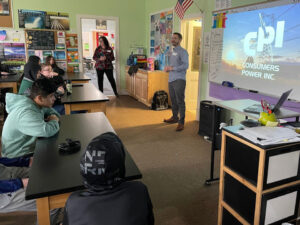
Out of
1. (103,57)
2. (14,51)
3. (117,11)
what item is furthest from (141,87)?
(14,51)

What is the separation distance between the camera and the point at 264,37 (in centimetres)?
A: 333

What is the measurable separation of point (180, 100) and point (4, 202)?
343 cm

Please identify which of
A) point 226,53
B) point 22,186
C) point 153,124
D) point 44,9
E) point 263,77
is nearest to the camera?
point 22,186

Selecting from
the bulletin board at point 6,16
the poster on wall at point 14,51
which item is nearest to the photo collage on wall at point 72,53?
the poster on wall at point 14,51

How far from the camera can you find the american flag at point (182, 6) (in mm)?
5077

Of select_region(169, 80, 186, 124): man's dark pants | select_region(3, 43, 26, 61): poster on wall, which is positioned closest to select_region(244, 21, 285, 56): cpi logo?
select_region(169, 80, 186, 124): man's dark pants

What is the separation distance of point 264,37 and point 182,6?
2403mm

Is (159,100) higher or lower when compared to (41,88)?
lower

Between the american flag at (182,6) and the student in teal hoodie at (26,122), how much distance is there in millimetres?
3850

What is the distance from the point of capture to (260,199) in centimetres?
163

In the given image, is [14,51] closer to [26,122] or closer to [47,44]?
[47,44]

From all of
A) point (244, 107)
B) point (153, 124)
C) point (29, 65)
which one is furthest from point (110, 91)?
point (244, 107)

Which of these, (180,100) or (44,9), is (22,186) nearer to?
(180,100)

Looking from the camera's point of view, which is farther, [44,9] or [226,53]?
[44,9]
